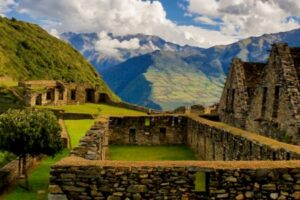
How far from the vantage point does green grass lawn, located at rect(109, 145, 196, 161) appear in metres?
33.6

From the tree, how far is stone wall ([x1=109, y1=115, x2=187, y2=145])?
10189 mm

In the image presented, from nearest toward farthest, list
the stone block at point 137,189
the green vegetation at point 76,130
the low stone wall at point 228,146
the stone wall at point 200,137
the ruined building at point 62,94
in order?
the stone block at point 137,189
the low stone wall at point 228,146
the stone wall at point 200,137
the green vegetation at point 76,130
the ruined building at point 62,94

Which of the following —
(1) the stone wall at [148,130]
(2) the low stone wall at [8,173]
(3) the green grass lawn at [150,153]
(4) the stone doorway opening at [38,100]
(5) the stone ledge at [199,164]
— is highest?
(4) the stone doorway opening at [38,100]

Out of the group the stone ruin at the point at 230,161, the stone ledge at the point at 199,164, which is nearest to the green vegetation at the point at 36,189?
the stone ruin at the point at 230,161

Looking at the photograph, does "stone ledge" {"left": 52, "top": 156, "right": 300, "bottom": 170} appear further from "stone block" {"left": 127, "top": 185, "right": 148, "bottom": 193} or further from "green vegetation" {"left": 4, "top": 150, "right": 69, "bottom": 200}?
"green vegetation" {"left": 4, "top": 150, "right": 69, "bottom": 200}

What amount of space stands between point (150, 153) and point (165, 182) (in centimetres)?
2463

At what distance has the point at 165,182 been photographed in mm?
11891

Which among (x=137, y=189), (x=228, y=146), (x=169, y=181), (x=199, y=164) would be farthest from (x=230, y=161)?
(x=228, y=146)

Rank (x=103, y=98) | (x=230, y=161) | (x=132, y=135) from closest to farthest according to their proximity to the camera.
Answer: (x=230, y=161)
(x=132, y=135)
(x=103, y=98)

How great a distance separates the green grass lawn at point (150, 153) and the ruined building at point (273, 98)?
4.64m

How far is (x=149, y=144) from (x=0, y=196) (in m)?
16.2

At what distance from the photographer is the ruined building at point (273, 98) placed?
2614cm

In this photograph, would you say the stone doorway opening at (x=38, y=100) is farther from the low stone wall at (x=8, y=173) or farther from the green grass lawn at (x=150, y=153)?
the low stone wall at (x=8, y=173)

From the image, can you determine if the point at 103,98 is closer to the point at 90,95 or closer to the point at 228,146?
the point at 90,95
